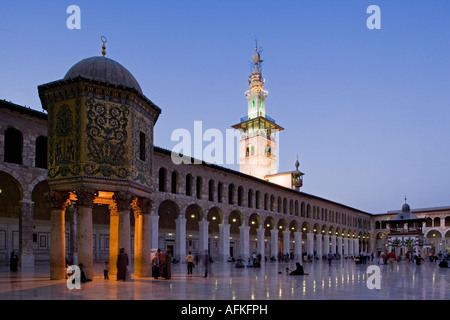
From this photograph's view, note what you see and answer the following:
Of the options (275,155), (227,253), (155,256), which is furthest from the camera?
(275,155)

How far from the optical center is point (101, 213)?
3167 cm

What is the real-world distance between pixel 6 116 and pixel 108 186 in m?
11.1

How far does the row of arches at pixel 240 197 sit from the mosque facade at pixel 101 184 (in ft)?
0.34

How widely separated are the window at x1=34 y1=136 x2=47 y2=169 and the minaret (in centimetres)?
4772

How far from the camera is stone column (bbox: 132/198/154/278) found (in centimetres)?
1582

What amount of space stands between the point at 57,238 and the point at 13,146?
413 inches

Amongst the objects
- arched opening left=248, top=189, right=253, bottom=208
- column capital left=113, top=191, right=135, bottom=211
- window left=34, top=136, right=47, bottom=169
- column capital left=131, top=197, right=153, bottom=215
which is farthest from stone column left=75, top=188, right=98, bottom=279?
arched opening left=248, top=189, right=253, bottom=208

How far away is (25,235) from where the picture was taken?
21.8 meters

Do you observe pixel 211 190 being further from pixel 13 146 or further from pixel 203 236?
pixel 13 146

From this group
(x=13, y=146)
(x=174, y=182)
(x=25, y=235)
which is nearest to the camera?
(x=25, y=235)

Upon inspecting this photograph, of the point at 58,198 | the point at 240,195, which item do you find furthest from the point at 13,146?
the point at 240,195

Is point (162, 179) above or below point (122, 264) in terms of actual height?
above
